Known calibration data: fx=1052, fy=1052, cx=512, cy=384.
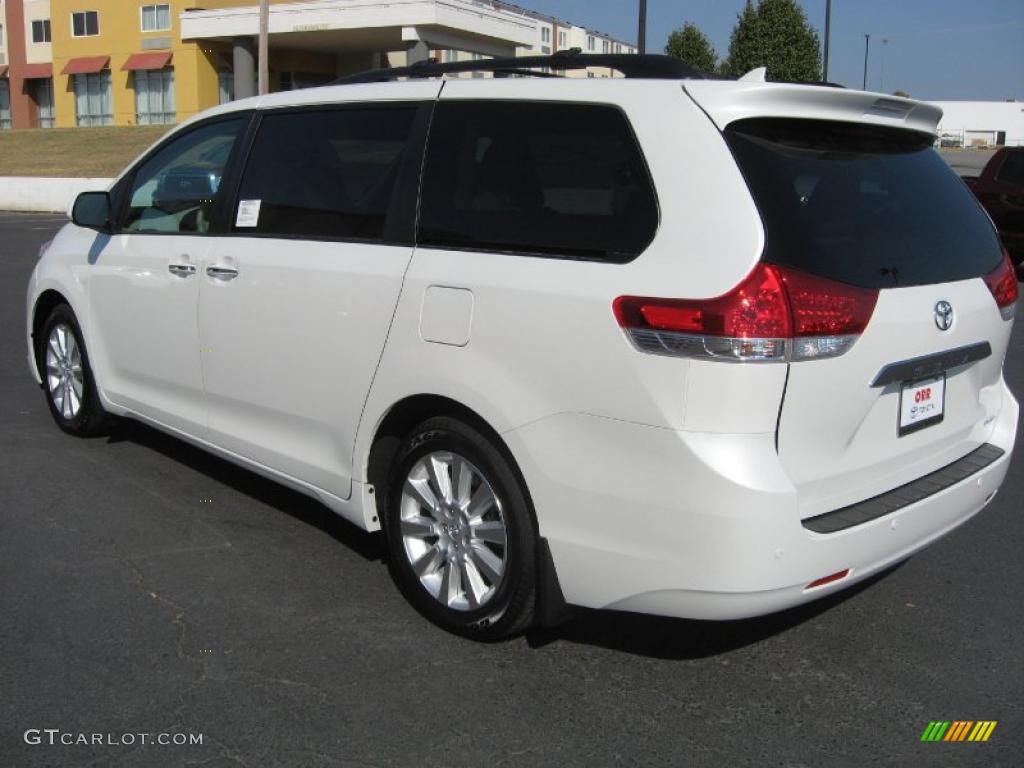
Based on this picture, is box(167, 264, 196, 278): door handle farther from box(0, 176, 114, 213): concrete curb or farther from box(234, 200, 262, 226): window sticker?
box(0, 176, 114, 213): concrete curb

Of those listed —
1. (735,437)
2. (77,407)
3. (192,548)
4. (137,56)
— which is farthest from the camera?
(137,56)

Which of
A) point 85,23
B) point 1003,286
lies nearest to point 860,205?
point 1003,286

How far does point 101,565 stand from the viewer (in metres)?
4.28

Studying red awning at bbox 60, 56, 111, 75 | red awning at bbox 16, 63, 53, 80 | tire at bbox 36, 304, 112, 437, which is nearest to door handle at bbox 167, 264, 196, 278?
tire at bbox 36, 304, 112, 437

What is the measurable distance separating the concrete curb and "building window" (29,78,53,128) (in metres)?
31.5

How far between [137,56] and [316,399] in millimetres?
51126

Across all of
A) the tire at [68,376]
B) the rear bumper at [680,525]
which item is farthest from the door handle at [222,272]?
the rear bumper at [680,525]

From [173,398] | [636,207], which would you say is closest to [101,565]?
[173,398]

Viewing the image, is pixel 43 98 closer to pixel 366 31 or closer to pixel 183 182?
pixel 366 31

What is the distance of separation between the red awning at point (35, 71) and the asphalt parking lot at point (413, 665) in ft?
188

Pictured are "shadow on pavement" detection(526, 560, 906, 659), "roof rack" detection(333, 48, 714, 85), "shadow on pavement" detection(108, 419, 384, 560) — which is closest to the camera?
"roof rack" detection(333, 48, 714, 85)

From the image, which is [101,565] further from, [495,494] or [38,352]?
[38,352]

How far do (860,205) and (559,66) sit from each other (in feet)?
4.27

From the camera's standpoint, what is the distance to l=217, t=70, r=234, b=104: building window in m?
49.9
